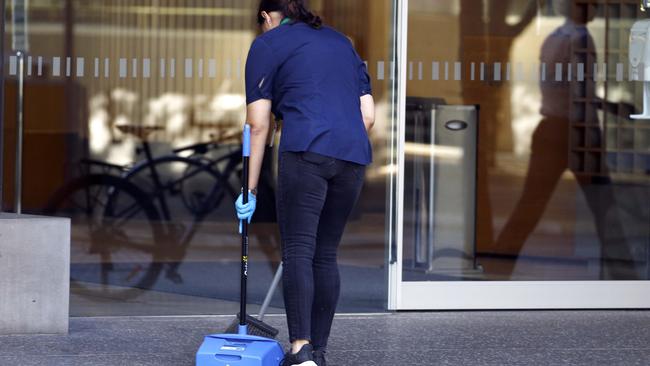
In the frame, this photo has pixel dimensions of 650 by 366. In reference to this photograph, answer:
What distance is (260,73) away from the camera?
5008 mm

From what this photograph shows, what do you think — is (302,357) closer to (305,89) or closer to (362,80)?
(305,89)

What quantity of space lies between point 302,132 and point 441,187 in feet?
8.90

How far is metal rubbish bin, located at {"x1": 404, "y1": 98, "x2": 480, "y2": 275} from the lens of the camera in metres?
7.33

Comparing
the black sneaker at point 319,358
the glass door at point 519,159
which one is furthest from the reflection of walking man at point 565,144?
the black sneaker at point 319,358

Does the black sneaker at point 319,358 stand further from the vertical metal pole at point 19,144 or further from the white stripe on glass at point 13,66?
the white stripe on glass at point 13,66

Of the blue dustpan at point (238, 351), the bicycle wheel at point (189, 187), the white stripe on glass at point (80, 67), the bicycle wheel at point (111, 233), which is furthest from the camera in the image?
the bicycle wheel at point (189, 187)

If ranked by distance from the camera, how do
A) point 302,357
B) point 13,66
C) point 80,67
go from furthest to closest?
point 80,67, point 13,66, point 302,357

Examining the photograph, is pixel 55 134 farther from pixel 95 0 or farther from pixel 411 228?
pixel 411 228

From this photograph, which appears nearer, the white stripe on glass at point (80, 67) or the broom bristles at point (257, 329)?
the broom bristles at point (257, 329)

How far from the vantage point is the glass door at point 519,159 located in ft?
23.9

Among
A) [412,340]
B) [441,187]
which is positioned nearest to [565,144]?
[441,187]

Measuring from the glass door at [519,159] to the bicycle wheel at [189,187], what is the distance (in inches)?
70.9

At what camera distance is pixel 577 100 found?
761 centimetres

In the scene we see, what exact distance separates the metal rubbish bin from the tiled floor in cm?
49
